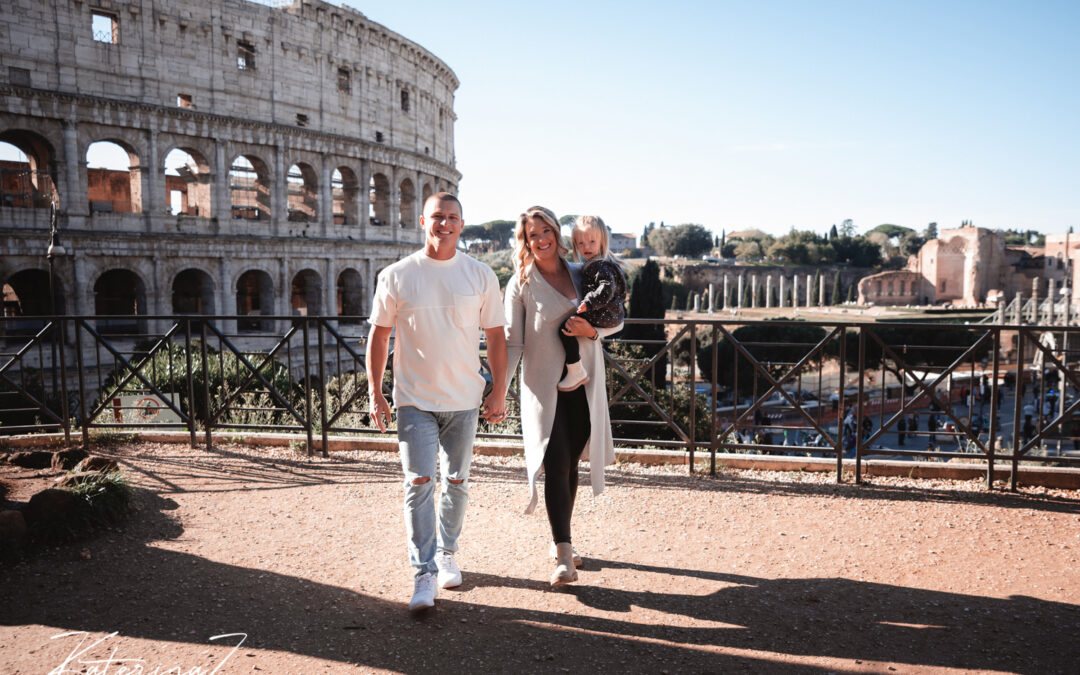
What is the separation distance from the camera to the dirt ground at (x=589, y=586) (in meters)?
2.58

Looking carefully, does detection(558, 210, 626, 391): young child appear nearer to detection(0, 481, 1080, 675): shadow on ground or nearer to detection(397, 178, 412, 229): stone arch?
detection(0, 481, 1080, 675): shadow on ground

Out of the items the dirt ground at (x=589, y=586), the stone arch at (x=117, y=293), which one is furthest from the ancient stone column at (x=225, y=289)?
the dirt ground at (x=589, y=586)

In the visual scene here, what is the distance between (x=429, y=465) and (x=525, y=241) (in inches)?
42.8

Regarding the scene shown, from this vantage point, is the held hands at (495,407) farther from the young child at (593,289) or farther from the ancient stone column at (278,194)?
the ancient stone column at (278,194)

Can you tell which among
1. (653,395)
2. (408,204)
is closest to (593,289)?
(653,395)

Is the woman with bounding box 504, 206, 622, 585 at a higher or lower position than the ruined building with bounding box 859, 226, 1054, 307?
lower

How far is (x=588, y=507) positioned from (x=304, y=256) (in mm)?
25161

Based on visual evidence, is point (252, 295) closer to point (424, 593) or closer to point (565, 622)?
point (424, 593)

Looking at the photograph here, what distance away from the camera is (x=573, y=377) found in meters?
3.13

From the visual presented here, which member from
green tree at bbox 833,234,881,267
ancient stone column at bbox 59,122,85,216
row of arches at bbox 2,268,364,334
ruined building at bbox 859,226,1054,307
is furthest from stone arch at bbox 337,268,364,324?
green tree at bbox 833,234,881,267

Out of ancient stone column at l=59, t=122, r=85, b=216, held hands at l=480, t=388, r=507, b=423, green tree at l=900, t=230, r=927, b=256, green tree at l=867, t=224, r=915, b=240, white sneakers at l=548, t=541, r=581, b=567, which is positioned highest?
green tree at l=867, t=224, r=915, b=240

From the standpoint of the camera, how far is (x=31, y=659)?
100 inches

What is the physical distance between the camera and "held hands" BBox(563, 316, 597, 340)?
3.08 metres

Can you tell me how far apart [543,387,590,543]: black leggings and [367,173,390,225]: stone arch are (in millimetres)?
29250
